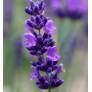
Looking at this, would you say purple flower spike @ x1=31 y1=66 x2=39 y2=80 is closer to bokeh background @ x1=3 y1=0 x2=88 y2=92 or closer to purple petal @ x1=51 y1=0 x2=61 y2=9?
bokeh background @ x1=3 y1=0 x2=88 y2=92

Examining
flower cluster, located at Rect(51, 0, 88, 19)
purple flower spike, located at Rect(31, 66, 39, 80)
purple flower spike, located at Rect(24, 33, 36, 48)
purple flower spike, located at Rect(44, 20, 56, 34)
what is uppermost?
flower cluster, located at Rect(51, 0, 88, 19)

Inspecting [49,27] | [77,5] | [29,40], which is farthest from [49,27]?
[77,5]

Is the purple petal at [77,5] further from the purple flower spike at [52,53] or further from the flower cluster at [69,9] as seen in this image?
the purple flower spike at [52,53]

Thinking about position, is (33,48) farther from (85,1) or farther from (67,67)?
(85,1)

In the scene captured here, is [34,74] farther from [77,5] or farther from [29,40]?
[77,5]

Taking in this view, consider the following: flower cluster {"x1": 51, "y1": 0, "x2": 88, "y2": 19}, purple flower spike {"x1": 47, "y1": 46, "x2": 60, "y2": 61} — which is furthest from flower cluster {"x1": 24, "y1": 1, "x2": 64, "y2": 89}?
flower cluster {"x1": 51, "y1": 0, "x2": 88, "y2": 19}

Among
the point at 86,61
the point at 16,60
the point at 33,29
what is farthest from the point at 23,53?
the point at 86,61

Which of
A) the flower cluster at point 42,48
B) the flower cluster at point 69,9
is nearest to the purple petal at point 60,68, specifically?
the flower cluster at point 42,48
